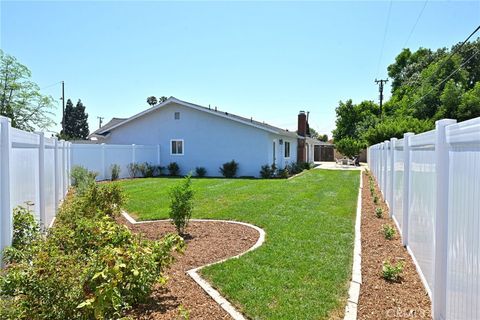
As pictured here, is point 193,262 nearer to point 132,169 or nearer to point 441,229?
point 441,229

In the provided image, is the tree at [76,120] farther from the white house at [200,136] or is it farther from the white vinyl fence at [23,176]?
the white vinyl fence at [23,176]

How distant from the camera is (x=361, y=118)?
52.9 meters

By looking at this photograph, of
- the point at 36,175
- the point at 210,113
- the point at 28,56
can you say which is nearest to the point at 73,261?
the point at 36,175

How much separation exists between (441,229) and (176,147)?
70.5ft

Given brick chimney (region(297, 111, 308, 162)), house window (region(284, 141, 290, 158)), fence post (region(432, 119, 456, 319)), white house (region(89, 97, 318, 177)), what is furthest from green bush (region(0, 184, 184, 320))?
brick chimney (region(297, 111, 308, 162))

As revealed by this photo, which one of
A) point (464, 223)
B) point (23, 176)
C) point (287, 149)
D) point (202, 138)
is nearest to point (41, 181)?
point (23, 176)

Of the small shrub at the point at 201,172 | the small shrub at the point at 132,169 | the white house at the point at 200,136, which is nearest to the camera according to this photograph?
the small shrub at the point at 132,169

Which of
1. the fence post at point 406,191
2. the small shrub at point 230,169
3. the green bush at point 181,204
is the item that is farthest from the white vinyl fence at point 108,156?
the fence post at point 406,191

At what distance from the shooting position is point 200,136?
23.4 metres

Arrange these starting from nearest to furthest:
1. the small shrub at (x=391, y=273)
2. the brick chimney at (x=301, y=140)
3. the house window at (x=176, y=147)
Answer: the small shrub at (x=391, y=273)
the house window at (x=176, y=147)
the brick chimney at (x=301, y=140)

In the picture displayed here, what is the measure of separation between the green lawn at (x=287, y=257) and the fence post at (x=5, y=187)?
7.97 ft

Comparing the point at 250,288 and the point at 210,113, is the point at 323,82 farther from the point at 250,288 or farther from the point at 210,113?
the point at 250,288

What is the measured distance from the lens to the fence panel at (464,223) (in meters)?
2.44

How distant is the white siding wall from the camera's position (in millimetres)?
22453
